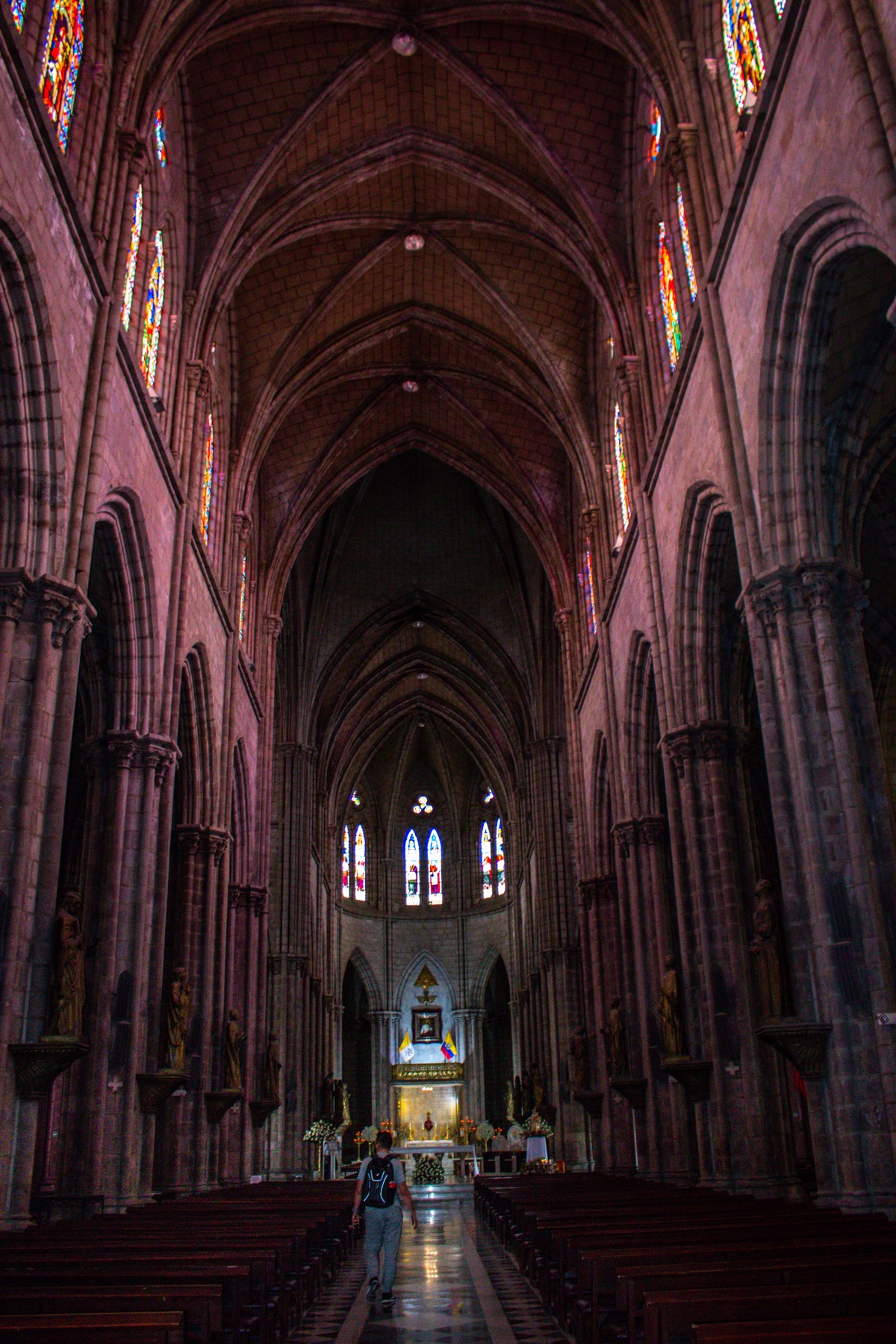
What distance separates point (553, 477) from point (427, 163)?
1016cm

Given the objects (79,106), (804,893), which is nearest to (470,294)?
(79,106)

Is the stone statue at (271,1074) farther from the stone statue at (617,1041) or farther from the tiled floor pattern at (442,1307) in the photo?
the tiled floor pattern at (442,1307)

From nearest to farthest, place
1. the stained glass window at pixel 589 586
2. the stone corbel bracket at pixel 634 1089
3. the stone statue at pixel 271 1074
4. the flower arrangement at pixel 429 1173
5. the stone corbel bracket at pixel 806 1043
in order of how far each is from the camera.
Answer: the stone corbel bracket at pixel 806 1043 < the stone corbel bracket at pixel 634 1089 < the stone statue at pixel 271 1074 < the stained glass window at pixel 589 586 < the flower arrangement at pixel 429 1173

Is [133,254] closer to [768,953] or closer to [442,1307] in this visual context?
[768,953]

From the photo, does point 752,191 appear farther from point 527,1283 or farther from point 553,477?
point 553,477

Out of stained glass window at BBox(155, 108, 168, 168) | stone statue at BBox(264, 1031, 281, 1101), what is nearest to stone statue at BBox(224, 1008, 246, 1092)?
stone statue at BBox(264, 1031, 281, 1101)

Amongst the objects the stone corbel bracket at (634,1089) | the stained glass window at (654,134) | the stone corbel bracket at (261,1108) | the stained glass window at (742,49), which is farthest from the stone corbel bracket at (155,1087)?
the stained glass window at (654,134)

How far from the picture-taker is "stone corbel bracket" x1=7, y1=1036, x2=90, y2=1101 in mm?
11531

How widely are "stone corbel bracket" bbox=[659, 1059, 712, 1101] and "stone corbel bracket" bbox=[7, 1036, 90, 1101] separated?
8.46 metres

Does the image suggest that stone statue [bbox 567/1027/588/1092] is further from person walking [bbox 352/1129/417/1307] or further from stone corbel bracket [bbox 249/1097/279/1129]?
person walking [bbox 352/1129/417/1307]

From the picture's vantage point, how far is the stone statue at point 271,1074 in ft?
90.5

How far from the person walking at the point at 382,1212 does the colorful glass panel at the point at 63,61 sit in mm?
12589

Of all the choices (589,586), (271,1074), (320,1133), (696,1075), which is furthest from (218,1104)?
(320,1133)

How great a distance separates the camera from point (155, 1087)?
16.2 meters
